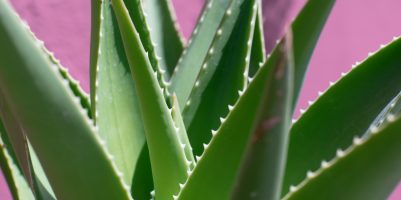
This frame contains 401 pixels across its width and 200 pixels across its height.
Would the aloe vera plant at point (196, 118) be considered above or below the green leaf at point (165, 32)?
below

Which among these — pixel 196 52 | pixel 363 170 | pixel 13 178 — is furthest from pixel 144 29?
pixel 363 170

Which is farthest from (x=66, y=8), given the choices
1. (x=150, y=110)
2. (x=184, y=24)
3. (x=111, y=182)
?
(x=111, y=182)

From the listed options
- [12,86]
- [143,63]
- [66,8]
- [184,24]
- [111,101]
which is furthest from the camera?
[184,24]

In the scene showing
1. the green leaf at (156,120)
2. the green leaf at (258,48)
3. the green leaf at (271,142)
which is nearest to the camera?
the green leaf at (271,142)

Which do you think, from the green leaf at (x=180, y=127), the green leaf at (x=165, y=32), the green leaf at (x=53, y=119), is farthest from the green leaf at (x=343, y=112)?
the green leaf at (x=165, y=32)

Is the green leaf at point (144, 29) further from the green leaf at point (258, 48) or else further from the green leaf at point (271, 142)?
the green leaf at point (271, 142)

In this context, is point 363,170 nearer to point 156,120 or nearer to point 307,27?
point 307,27

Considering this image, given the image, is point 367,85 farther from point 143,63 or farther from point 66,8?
point 66,8
